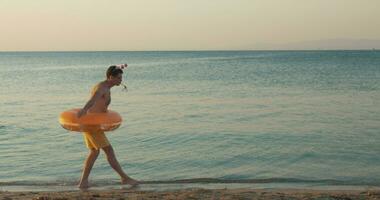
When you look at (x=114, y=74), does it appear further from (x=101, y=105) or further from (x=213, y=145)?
(x=213, y=145)

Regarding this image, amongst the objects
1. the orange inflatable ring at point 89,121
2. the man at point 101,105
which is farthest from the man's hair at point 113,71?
the orange inflatable ring at point 89,121

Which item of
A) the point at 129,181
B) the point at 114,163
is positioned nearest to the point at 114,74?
the point at 114,163

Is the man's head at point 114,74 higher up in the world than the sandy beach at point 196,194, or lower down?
higher up

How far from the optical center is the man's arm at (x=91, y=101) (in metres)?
7.79

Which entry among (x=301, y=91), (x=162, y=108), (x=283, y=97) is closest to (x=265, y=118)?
(x=162, y=108)

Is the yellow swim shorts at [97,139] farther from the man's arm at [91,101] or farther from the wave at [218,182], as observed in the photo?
the wave at [218,182]

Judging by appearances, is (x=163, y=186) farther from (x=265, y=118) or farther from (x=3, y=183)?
(x=265, y=118)

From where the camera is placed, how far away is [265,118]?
16.8m

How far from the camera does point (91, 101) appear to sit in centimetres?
789

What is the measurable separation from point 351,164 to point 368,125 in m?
4.90

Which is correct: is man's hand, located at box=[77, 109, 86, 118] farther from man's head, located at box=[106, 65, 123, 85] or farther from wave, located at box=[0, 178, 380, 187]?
wave, located at box=[0, 178, 380, 187]

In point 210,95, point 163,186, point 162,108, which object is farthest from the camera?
point 210,95

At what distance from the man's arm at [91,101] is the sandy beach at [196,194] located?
103 cm

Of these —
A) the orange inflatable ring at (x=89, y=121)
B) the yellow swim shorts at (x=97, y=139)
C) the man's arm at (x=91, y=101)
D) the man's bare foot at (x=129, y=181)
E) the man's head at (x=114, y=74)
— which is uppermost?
the man's head at (x=114, y=74)
